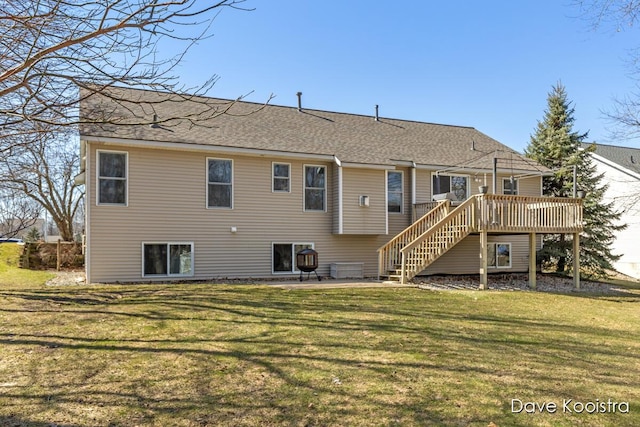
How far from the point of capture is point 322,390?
12.9 ft

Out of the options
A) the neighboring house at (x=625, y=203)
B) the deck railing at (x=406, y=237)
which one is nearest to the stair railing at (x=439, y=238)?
the deck railing at (x=406, y=237)

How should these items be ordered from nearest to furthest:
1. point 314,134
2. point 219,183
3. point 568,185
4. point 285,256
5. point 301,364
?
point 301,364, point 219,183, point 285,256, point 314,134, point 568,185

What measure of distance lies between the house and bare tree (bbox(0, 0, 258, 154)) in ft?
17.5

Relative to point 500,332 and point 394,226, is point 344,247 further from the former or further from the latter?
point 500,332

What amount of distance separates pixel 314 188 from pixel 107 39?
9.31m

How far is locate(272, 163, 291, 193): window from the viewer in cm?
1354

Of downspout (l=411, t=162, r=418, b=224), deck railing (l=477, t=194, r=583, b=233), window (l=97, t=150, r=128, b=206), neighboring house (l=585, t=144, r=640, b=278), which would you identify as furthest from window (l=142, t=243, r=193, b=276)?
neighboring house (l=585, t=144, r=640, b=278)

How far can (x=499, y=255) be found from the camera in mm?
16562

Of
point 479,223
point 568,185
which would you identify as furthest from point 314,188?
point 568,185

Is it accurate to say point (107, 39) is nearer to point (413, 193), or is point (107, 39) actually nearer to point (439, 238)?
point (439, 238)

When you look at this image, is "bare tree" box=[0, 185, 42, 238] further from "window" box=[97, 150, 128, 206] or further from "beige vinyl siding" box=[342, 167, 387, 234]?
"beige vinyl siding" box=[342, 167, 387, 234]

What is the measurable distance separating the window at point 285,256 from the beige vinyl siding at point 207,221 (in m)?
0.19

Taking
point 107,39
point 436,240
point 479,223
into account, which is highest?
point 107,39

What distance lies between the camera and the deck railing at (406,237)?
13242 mm
